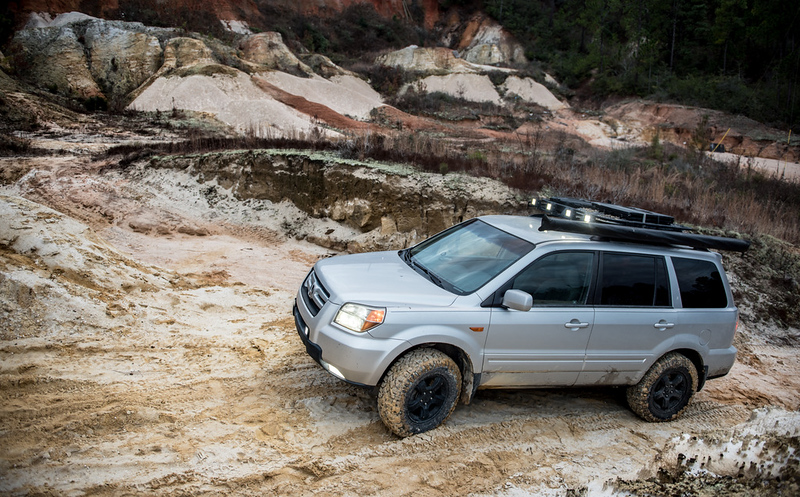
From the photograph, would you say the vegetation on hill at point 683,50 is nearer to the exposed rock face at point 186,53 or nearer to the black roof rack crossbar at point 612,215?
the exposed rock face at point 186,53

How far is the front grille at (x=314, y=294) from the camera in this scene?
4302 millimetres

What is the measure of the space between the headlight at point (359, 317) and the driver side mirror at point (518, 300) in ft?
3.34

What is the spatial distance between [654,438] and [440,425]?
2.14m

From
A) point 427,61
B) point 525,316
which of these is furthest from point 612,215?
point 427,61

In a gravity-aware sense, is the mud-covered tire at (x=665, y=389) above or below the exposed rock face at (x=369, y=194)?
below

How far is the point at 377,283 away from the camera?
14.1ft

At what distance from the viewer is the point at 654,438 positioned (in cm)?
472

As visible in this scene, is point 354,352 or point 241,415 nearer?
point 354,352

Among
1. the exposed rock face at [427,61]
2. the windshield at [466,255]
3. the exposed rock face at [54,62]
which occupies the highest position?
the exposed rock face at [427,61]

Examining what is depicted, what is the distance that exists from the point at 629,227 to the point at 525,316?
4.80 ft

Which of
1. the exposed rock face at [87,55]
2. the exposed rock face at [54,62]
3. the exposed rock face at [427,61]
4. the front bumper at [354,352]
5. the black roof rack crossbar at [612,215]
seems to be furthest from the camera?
the exposed rock face at [427,61]

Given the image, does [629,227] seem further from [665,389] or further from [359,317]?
[359,317]

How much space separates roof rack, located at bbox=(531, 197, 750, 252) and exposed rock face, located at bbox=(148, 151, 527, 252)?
531 cm

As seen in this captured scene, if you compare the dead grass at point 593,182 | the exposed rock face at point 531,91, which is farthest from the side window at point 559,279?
the exposed rock face at point 531,91
